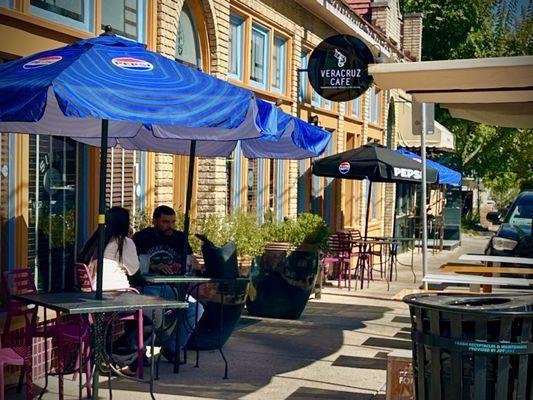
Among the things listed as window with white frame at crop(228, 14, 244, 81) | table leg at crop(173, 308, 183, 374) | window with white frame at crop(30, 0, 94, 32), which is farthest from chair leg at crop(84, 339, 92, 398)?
window with white frame at crop(228, 14, 244, 81)

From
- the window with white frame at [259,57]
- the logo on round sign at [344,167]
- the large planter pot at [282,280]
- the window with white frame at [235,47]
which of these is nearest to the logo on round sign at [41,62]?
the large planter pot at [282,280]

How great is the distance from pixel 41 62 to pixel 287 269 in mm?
5356

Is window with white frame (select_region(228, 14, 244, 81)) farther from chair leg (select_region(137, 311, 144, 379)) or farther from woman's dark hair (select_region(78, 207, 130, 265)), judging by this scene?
chair leg (select_region(137, 311, 144, 379))

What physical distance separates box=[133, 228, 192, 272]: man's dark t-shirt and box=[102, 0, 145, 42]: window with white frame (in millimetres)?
2083

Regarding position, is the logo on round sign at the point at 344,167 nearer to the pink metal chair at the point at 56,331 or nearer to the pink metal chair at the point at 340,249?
the pink metal chair at the point at 340,249

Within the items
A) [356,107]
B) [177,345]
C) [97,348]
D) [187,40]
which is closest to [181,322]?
[177,345]

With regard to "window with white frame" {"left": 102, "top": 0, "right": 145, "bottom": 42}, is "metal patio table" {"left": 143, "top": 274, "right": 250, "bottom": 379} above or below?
below

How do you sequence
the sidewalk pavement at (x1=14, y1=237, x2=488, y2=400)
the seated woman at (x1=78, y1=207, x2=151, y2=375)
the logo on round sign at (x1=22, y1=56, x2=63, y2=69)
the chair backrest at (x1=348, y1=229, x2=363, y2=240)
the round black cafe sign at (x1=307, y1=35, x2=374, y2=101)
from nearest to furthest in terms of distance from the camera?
1. the logo on round sign at (x1=22, y1=56, x2=63, y2=69)
2. the seated woman at (x1=78, y1=207, x2=151, y2=375)
3. the sidewalk pavement at (x1=14, y1=237, x2=488, y2=400)
4. the round black cafe sign at (x1=307, y1=35, x2=374, y2=101)
5. the chair backrest at (x1=348, y1=229, x2=363, y2=240)

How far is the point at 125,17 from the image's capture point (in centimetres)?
911

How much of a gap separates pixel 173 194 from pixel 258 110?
4.59 m

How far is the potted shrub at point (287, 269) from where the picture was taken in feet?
34.0

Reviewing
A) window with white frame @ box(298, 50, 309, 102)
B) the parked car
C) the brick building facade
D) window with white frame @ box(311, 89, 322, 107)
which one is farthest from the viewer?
window with white frame @ box(311, 89, 322, 107)

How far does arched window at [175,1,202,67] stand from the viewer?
35.0ft

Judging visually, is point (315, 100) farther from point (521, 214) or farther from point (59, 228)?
point (59, 228)
